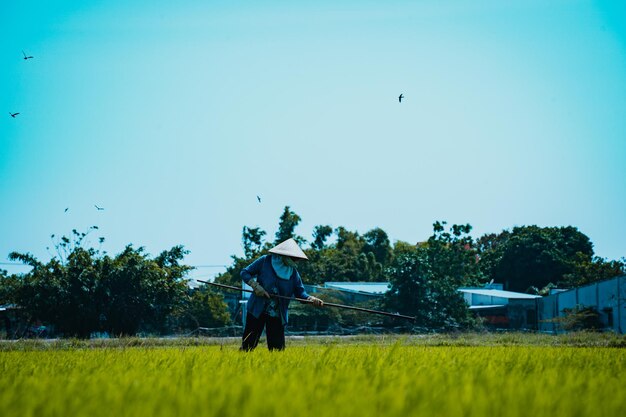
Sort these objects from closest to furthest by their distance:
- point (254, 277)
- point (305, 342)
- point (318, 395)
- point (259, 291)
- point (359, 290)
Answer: point (318, 395), point (259, 291), point (254, 277), point (305, 342), point (359, 290)

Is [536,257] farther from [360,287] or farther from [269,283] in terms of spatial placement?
[269,283]

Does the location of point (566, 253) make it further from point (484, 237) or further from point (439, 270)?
point (439, 270)

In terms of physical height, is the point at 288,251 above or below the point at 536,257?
below

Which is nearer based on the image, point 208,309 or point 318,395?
point 318,395

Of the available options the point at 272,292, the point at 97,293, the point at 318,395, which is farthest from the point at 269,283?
the point at 97,293

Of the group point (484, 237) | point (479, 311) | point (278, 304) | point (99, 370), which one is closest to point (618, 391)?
point (99, 370)

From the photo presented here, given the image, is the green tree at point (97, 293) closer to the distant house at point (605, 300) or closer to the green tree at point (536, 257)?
the distant house at point (605, 300)

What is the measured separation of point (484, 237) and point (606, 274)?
2450cm

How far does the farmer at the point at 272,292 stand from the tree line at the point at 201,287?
14.6 meters

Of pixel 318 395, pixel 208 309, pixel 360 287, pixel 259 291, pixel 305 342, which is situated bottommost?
pixel 305 342

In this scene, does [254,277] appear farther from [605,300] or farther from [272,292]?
[605,300]

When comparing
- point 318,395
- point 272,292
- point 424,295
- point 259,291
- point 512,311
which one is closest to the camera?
point 318,395

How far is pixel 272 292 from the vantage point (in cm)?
827

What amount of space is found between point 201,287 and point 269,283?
101 feet
